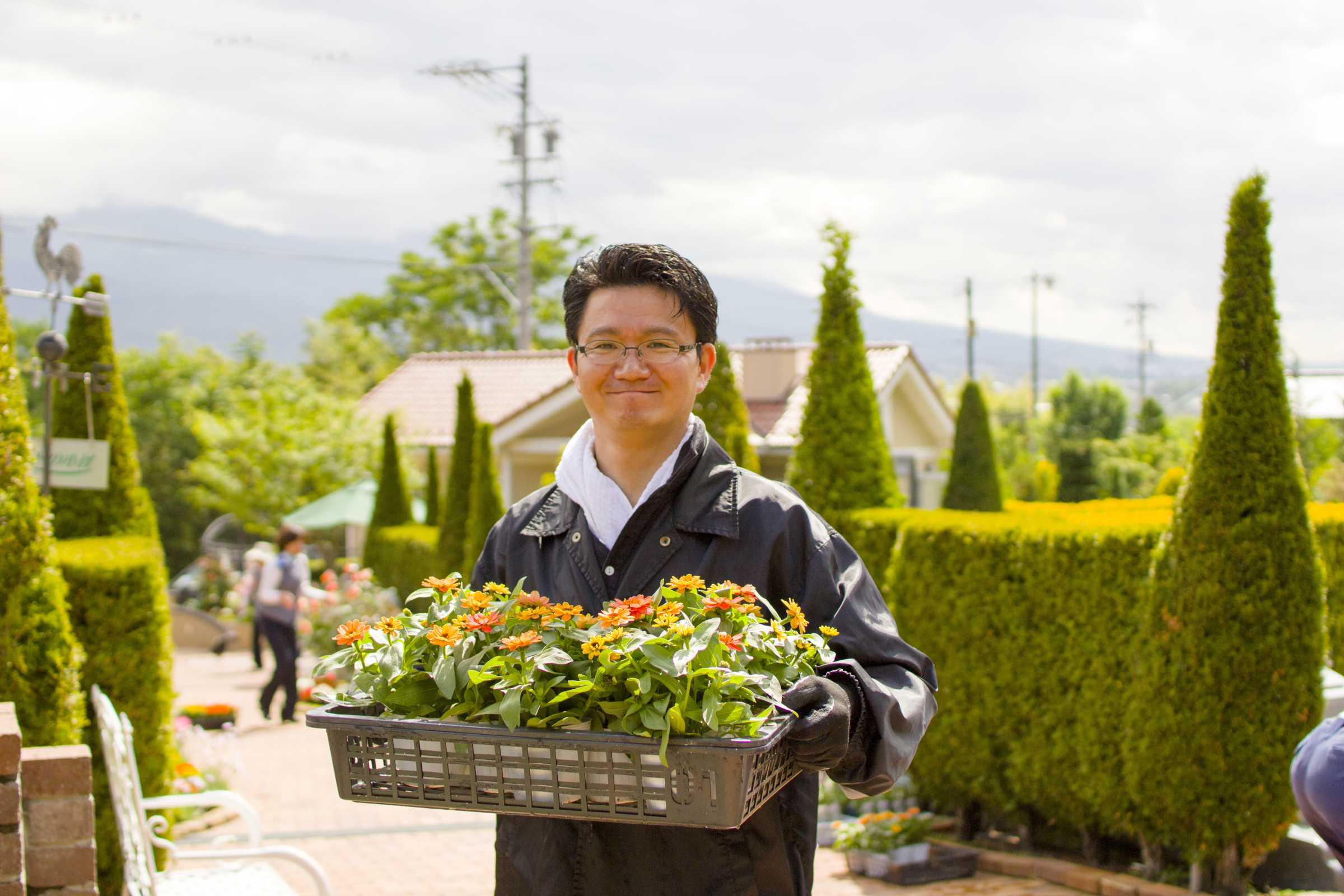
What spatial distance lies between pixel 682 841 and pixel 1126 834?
502 cm

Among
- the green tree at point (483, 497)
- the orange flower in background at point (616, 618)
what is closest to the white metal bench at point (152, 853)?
the orange flower in background at point (616, 618)

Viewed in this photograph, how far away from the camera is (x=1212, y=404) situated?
5.85 metres

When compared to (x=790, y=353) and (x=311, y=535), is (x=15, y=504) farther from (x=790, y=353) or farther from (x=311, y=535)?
(x=311, y=535)

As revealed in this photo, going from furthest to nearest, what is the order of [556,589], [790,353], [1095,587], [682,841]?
1. [790,353]
2. [1095,587]
3. [556,589]
4. [682,841]

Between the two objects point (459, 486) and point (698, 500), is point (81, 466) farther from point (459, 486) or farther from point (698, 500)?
point (459, 486)

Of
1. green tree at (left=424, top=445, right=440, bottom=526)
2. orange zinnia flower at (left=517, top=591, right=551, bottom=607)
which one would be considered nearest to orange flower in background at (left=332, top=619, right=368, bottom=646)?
orange zinnia flower at (left=517, top=591, right=551, bottom=607)

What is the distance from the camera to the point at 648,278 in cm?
227

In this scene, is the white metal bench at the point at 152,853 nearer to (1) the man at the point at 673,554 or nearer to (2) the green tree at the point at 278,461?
(1) the man at the point at 673,554

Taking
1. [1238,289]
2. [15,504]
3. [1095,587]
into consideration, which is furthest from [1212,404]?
[15,504]

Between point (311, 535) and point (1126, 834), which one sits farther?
point (311, 535)

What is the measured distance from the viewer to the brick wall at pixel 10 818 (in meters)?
3.17

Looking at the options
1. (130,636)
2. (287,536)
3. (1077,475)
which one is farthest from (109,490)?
(1077,475)

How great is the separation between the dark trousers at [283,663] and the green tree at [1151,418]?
3464 cm

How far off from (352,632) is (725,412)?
7.38 m
